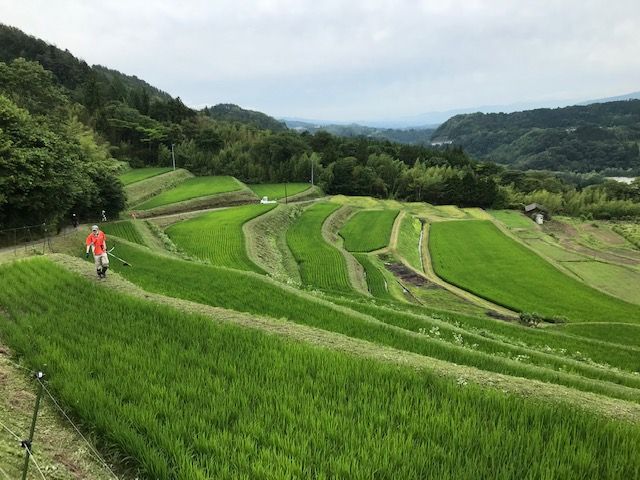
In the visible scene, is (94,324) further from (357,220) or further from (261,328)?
(357,220)

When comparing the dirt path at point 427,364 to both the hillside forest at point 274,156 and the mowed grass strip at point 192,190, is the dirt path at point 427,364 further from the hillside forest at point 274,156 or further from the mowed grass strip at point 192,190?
the hillside forest at point 274,156

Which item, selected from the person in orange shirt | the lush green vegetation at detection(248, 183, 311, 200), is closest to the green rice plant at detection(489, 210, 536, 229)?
the lush green vegetation at detection(248, 183, 311, 200)

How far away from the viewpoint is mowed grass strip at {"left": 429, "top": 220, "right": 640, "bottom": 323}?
84.9 ft

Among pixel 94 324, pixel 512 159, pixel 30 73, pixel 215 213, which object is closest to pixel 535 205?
pixel 215 213

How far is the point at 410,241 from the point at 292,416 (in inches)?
1596

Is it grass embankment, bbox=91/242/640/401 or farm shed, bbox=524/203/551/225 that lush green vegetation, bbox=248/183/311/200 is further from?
grass embankment, bbox=91/242/640/401

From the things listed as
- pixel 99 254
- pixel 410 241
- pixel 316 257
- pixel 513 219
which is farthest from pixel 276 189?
pixel 99 254

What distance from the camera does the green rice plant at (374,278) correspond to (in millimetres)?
26875

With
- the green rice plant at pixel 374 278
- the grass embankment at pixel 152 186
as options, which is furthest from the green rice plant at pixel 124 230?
the grass embankment at pixel 152 186

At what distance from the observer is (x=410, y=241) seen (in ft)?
144

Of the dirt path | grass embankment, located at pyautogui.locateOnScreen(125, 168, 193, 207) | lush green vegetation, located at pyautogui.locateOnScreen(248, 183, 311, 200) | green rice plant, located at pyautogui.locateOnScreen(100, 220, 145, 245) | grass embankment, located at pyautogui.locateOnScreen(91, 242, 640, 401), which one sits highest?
grass embankment, located at pyautogui.locateOnScreen(125, 168, 193, 207)

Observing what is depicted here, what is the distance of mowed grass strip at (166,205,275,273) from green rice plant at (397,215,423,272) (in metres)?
14.3

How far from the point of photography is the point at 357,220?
2023 inches

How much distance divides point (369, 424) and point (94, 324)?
5.34m
